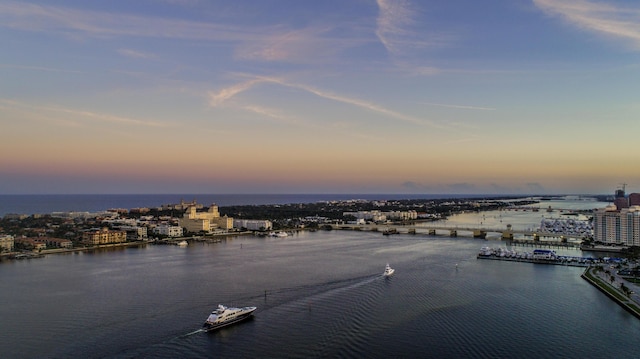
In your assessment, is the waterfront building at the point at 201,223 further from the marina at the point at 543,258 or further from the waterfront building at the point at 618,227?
the waterfront building at the point at 618,227

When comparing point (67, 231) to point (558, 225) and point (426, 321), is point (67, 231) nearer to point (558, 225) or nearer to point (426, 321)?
point (426, 321)

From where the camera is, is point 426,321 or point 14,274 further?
point 14,274

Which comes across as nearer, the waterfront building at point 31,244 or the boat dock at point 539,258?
the boat dock at point 539,258

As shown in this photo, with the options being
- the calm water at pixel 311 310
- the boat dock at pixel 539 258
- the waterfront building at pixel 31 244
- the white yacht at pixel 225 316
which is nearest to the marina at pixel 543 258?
the boat dock at pixel 539 258

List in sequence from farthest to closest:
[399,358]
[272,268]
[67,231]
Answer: [67,231] < [272,268] < [399,358]

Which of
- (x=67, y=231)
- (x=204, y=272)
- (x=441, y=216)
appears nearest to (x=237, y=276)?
(x=204, y=272)

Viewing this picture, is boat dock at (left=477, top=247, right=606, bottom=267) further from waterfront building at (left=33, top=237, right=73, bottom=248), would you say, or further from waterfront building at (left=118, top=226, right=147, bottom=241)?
waterfront building at (left=33, top=237, right=73, bottom=248)
